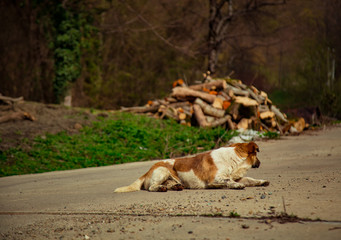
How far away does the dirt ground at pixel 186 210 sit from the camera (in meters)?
4.09

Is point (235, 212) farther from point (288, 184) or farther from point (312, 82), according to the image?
point (312, 82)

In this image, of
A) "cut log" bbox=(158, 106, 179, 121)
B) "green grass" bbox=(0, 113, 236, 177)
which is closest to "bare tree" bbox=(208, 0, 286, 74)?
"cut log" bbox=(158, 106, 179, 121)

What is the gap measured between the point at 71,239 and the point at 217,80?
1446 centimetres

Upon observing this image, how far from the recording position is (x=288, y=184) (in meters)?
6.24

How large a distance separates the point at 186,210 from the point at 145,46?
2789cm

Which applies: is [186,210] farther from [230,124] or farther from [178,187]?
[230,124]

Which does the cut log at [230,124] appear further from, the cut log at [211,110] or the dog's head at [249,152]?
the dog's head at [249,152]

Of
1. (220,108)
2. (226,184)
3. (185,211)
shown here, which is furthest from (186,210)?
(220,108)

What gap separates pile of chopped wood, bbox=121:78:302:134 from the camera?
1506 centimetres

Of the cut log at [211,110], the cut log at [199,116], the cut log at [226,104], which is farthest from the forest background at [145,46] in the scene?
the cut log at [199,116]

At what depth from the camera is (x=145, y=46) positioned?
3188cm

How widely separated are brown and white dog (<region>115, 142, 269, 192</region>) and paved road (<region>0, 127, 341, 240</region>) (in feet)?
0.77

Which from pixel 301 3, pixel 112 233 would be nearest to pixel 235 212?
pixel 112 233

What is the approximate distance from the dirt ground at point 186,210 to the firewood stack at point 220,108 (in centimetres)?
678
